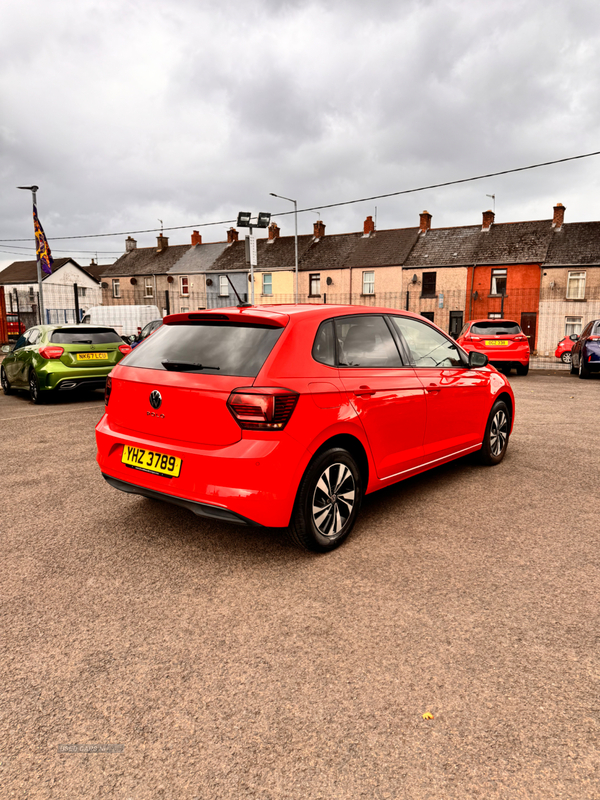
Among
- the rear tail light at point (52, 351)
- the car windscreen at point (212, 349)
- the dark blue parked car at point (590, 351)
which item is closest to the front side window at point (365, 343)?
the car windscreen at point (212, 349)

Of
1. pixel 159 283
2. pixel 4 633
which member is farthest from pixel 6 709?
pixel 159 283

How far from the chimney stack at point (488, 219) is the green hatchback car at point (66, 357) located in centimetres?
3325

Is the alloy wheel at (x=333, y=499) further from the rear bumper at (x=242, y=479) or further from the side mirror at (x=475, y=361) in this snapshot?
the side mirror at (x=475, y=361)

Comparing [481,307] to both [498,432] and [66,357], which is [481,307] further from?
[498,432]

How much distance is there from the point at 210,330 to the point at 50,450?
3826 millimetres

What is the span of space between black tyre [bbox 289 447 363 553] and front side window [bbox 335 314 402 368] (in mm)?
704

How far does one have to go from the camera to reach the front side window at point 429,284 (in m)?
37.3

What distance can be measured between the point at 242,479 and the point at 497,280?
3599 centimetres

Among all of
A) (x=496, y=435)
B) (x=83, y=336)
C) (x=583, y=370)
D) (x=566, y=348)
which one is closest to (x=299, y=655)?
(x=496, y=435)

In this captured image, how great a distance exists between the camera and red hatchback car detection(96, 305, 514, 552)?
129 inches

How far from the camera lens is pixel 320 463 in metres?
3.55

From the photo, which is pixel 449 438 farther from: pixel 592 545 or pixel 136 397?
pixel 136 397

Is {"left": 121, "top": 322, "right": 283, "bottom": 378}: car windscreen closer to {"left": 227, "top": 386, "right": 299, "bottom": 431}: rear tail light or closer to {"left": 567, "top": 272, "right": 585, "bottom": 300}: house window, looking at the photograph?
{"left": 227, "top": 386, "right": 299, "bottom": 431}: rear tail light

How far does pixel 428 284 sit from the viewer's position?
1478 inches
